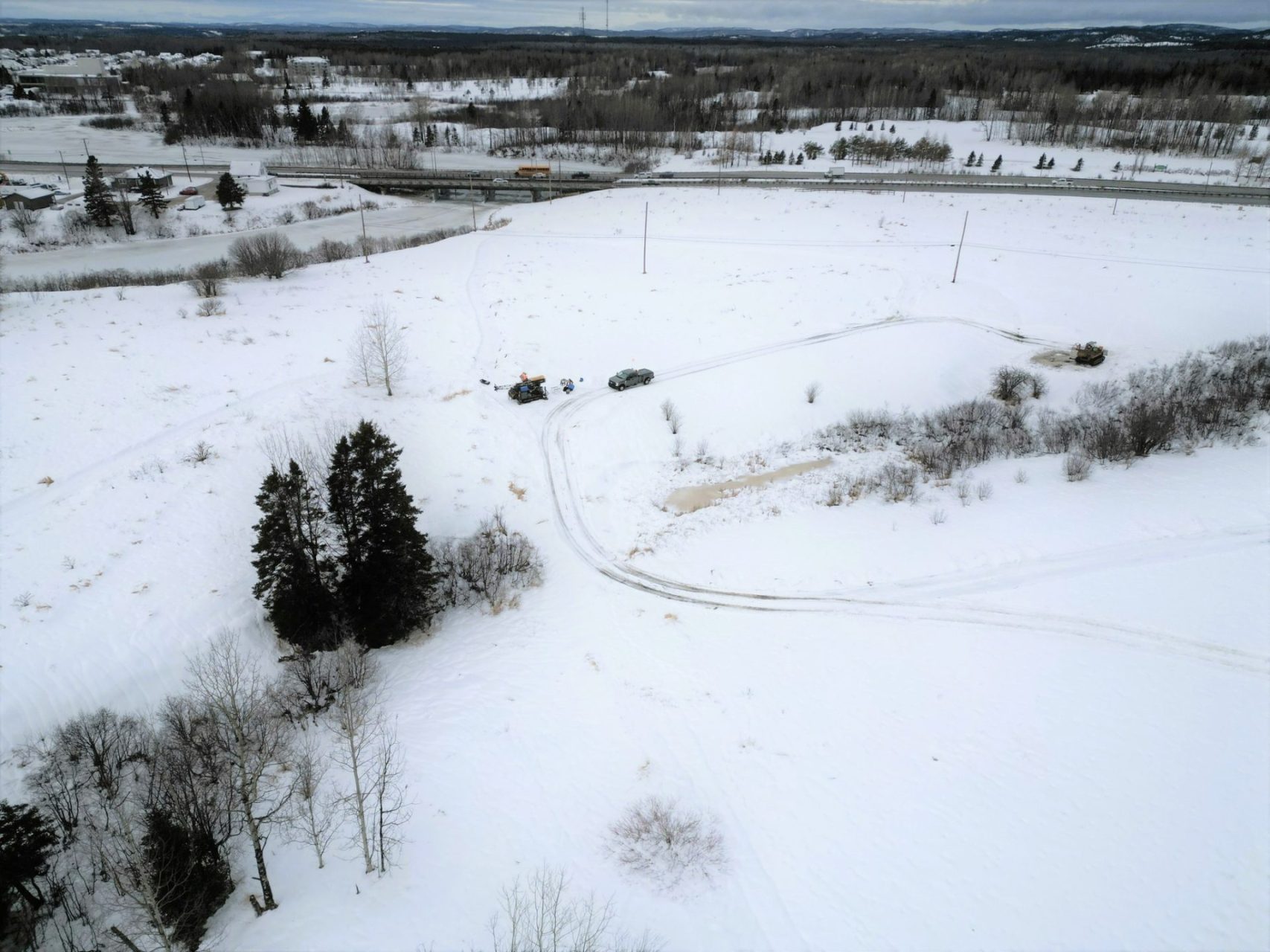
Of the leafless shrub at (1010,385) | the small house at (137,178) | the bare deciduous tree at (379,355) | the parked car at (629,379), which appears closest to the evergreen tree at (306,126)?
the small house at (137,178)

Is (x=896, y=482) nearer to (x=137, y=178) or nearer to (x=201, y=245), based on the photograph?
(x=201, y=245)

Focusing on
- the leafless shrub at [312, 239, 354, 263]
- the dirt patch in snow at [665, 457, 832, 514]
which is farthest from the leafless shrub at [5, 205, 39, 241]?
the dirt patch in snow at [665, 457, 832, 514]

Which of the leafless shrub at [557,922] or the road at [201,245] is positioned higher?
the road at [201,245]

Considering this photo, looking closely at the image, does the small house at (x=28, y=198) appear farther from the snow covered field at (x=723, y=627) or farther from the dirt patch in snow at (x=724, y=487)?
the dirt patch in snow at (x=724, y=487)

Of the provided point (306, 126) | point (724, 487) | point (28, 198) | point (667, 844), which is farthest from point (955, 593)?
point (306, 126)

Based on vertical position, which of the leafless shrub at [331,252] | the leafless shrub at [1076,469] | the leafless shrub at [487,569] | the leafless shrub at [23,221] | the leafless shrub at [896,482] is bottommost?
the leafless shrub at [487,569]

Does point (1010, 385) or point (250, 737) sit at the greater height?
point (1010, 385)
